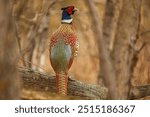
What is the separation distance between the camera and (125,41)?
7.59 m

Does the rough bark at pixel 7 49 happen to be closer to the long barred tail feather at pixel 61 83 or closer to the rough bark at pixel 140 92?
the long barred tail feather at pixel 61 83

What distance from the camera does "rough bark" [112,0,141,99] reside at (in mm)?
7422

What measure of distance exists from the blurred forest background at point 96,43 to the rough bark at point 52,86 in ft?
0.48

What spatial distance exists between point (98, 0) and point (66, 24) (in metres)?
4.19

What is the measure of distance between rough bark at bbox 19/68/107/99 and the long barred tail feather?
0.23 feet

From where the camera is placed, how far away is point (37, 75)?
20.6 feet

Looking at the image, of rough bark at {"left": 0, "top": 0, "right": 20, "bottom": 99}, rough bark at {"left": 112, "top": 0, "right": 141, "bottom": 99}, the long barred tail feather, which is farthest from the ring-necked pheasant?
rough bark at {"left": 0, "top": 0, "right": 20, "bottom": 99}

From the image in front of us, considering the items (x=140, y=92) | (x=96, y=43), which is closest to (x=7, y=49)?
(x=140, y=92)

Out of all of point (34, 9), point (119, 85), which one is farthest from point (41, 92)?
point (34, 9)

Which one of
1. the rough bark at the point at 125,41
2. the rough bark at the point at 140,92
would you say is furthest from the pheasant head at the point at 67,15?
the rough bark at the point at 140,92

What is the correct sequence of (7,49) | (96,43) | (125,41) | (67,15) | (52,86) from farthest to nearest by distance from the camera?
(96,43), (125,41), (67,15), (52,86), (7,49)

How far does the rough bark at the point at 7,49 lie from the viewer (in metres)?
3.54

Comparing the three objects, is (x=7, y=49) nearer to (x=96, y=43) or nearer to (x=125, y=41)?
(x=125, y=41)

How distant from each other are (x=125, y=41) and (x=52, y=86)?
5.33 ft
